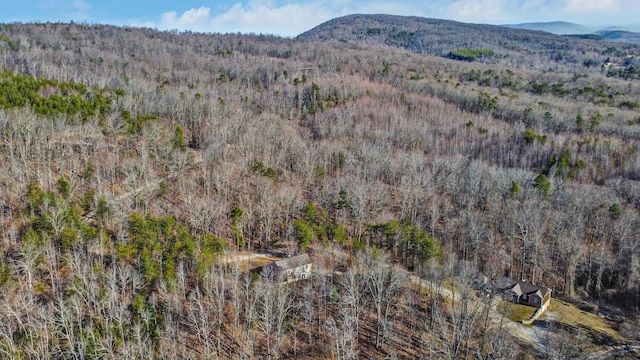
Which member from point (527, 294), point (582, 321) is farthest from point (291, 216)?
point (582, 321)

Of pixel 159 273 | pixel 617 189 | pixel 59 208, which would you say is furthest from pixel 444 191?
pixel 59 208

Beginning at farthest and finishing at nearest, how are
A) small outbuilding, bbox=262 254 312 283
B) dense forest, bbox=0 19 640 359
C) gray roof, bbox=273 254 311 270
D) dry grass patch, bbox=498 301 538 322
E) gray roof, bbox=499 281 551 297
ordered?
gray roof, bbox=499 281 551 297 < gray roof, bbox=273 254 311 270 < small outbuilding, bbox=262 254 312 283 < dry grass patch, bbox=498 301 538 322 < dense forest, bbox=0 19 640 359

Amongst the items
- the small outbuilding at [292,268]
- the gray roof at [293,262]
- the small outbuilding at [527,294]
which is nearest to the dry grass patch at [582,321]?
the small outbuilding at [527,294]

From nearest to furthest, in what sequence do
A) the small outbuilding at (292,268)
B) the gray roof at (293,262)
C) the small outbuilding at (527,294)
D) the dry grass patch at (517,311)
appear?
the dry grass patch at (517,311), the small outbuilding at (292,268), the gray roof at (293,262), the small outbuilding at (527,294)

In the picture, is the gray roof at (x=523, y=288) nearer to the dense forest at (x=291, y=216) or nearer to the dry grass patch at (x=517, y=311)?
the dry grass patch at (x=517, y=311)

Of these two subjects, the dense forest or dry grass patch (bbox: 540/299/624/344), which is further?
dry grass patch (bbox: 540/299/624/344)

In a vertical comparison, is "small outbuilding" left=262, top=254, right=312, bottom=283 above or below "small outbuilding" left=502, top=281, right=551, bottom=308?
above

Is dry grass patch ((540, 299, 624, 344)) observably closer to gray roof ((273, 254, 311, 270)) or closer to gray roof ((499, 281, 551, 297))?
gray roof ((499, 281, 551, 297))

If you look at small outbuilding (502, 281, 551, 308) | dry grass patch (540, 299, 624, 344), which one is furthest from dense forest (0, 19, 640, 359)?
small outbuilding (502, 281, 551, 308)

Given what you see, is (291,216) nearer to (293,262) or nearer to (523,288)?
(293,262)
